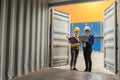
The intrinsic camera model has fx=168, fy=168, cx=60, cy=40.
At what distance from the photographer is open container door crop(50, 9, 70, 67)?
6.10 m

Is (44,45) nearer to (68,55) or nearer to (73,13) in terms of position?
(68,55)

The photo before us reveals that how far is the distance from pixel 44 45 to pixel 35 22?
950 mm

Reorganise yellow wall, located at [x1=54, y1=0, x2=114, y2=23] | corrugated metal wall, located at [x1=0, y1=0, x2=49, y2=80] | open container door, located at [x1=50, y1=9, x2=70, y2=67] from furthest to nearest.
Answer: yellow wall, located at [x1=54, y1=0, x2=114, y2=23] → open container door, located at [x1=50, y1=9, x2=70, y2=67] → corrugated metal wall, located at [x1=0, y1=0, x2=49, y2=80]

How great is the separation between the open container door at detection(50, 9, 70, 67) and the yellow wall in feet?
9.27

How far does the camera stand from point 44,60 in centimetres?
558

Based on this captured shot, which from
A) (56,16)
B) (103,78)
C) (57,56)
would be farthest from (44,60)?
(103,78)

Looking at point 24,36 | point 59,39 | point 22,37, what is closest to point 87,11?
point 59,39

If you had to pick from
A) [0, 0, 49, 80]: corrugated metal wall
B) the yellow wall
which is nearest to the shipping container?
[0, 0, 49, 80]: corrugated metal wall

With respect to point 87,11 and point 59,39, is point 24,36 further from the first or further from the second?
point 87,11

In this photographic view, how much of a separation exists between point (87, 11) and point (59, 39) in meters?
3.94

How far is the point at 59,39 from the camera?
6.44 m

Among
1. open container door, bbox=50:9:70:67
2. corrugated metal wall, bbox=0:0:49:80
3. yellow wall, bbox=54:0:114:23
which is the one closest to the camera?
corrugated metal wall, bbox=0:0:49:80

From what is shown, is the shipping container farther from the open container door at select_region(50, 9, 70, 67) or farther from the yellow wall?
the yellow wall

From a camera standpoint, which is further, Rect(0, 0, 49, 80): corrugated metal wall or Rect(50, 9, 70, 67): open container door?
Rect(50, 9, 70, 67): open container door
